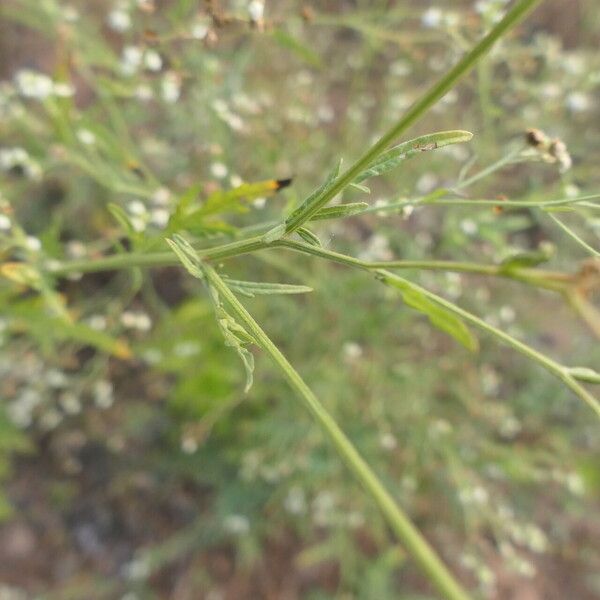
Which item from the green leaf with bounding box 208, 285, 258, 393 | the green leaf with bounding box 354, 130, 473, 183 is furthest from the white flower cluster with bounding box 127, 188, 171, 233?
the green leaf with bounding box 354, 130, 473, 183

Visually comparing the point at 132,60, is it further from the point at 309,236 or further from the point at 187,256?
the point at 309,236

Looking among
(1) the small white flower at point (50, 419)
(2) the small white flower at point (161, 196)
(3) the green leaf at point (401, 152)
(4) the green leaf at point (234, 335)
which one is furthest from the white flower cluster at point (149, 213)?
(1) the small white flower at point (50, 419)

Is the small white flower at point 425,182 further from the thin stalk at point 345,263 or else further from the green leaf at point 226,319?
the green leaf at point 226,319

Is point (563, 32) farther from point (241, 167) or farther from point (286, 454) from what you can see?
point (286, 454)

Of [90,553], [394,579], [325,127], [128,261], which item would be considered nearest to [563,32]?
[325,127]

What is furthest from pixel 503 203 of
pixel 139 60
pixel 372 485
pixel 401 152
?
pixel 139 60

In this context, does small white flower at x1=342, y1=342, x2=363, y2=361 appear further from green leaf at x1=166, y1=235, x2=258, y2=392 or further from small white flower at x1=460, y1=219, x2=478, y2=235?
green leaf at x1=166, y1=235, x2=258, y2=392
